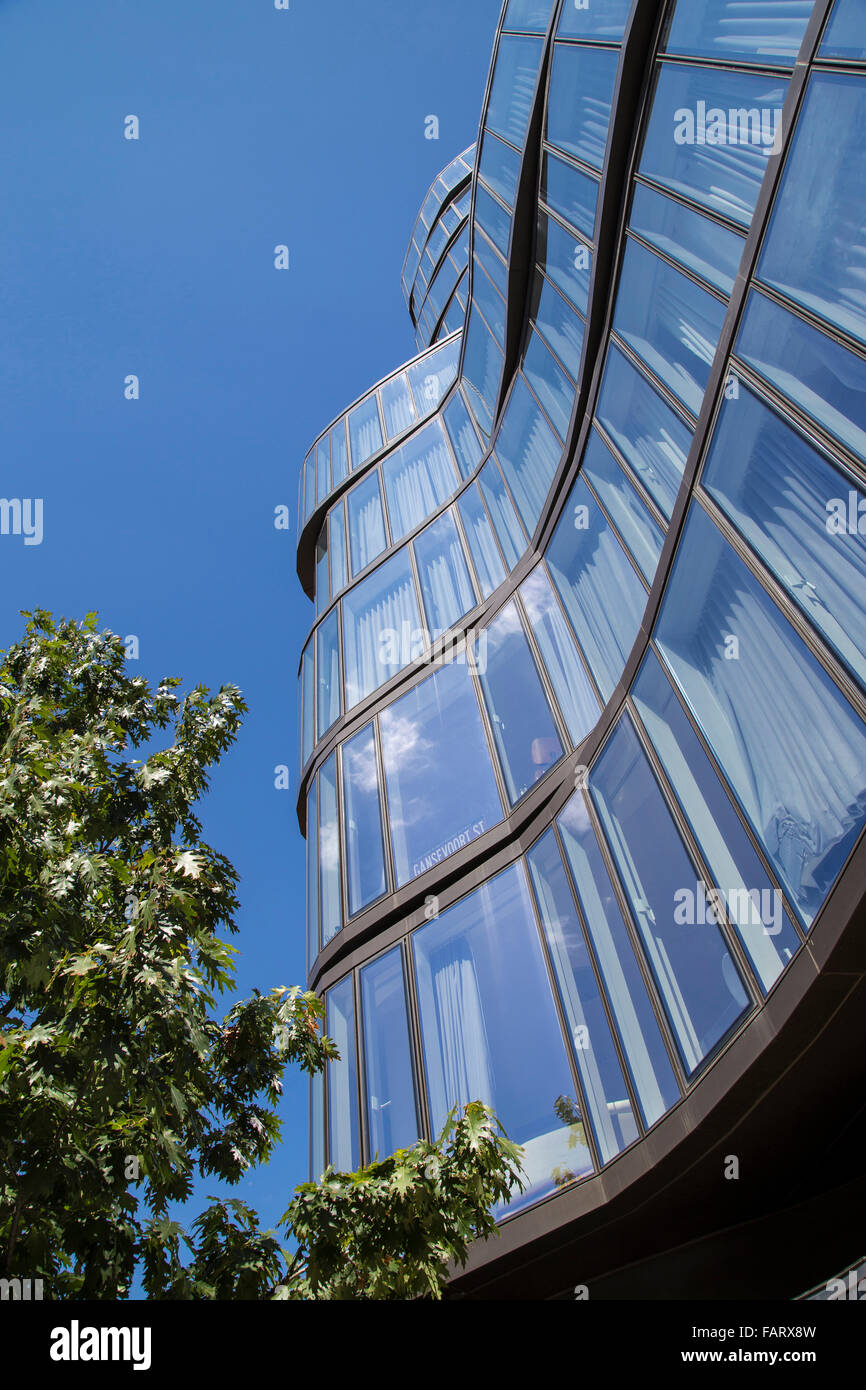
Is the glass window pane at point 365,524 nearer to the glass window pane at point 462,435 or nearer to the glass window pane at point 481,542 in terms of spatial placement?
the glass window pane at point 462,435

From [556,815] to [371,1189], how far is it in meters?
5.69

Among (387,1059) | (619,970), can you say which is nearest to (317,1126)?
(387,1059)

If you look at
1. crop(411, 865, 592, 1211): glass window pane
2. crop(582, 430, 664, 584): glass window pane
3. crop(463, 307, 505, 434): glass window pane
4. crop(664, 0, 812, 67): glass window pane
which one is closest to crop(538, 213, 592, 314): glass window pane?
crop(582, 430, 664, 584): glass window pane

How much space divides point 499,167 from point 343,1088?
14.8 m

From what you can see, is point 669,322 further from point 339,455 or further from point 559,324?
point 339,455

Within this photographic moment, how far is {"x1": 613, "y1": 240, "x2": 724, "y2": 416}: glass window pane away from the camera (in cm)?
759

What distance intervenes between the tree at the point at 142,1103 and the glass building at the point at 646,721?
97.0 inches

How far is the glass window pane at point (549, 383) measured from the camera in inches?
467

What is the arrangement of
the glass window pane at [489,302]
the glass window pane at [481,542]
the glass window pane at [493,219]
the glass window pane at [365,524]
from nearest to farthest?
the glass window pane at [481,542] < the glass window pane at [493,219] < the glass window pane at [489,302] < the glass window pane at [365,524]

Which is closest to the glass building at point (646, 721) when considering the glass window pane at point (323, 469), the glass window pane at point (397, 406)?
the glass window pane at point (397, 406)

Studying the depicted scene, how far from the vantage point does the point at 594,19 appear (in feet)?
33.8

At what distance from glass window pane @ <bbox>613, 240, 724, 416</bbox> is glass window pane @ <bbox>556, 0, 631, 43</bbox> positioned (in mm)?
2362
